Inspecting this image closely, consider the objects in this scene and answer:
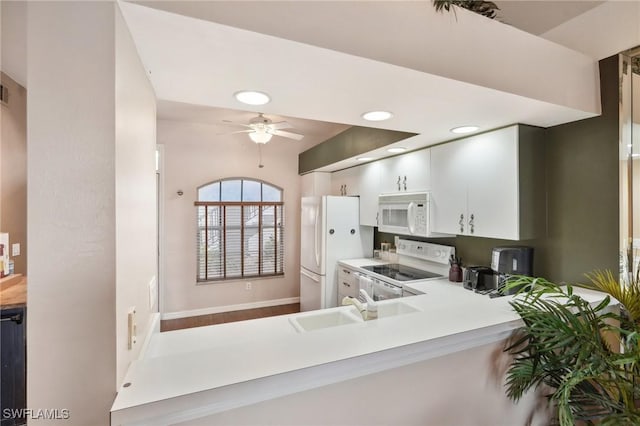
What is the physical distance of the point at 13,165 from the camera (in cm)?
Answer: 243

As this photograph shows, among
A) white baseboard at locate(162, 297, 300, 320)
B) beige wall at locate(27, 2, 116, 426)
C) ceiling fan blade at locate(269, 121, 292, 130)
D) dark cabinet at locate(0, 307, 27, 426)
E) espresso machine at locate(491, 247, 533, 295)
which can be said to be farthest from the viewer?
white baseboard at locate(162, 297, 300, 320)

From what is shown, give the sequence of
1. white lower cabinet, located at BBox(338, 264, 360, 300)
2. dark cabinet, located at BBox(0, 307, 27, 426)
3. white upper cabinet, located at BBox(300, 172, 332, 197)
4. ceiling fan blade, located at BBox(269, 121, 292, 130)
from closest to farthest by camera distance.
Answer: dark cabinet, located at BBox(0, 307, 27, 426) → ceiling fan blade, located at BBox(269, 121, 292, 130) → white lower cabinet, located at BBox(338, 264, 360, 300) → white upper cabinet, located at BBox(300, 172, 332, 197)

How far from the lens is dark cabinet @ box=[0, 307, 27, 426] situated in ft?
6.10

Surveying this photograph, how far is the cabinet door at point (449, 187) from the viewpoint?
2.44m

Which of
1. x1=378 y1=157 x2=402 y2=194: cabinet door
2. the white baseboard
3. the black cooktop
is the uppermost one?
x1=378 y1=157 x2=402 y2=194: cabinet door

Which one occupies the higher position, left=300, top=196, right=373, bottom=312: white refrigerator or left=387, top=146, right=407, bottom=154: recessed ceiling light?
left=387, top=146, right=407, bottom=154: recessed ceiling light

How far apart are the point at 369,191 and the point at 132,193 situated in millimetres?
3032

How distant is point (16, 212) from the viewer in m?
2.53

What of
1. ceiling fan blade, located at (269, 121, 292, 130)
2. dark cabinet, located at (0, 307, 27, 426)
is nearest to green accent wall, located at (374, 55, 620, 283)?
ceiling fan blade, located at (269, 121, 292, 130)

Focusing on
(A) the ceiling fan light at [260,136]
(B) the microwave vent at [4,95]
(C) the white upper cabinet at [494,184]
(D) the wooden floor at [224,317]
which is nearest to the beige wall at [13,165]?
(B) the microwave vent at [4,95]

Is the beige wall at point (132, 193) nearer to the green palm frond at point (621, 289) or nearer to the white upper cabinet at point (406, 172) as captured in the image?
the green palm frond at point (621, 289)

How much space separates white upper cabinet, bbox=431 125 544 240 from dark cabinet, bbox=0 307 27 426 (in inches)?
128

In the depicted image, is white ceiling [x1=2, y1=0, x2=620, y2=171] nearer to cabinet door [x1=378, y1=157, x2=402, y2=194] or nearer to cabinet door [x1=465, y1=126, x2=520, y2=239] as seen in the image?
cabinet door [x1=465, y1=126, x2=520, y2=239]

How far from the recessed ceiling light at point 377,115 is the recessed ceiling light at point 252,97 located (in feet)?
1.93
